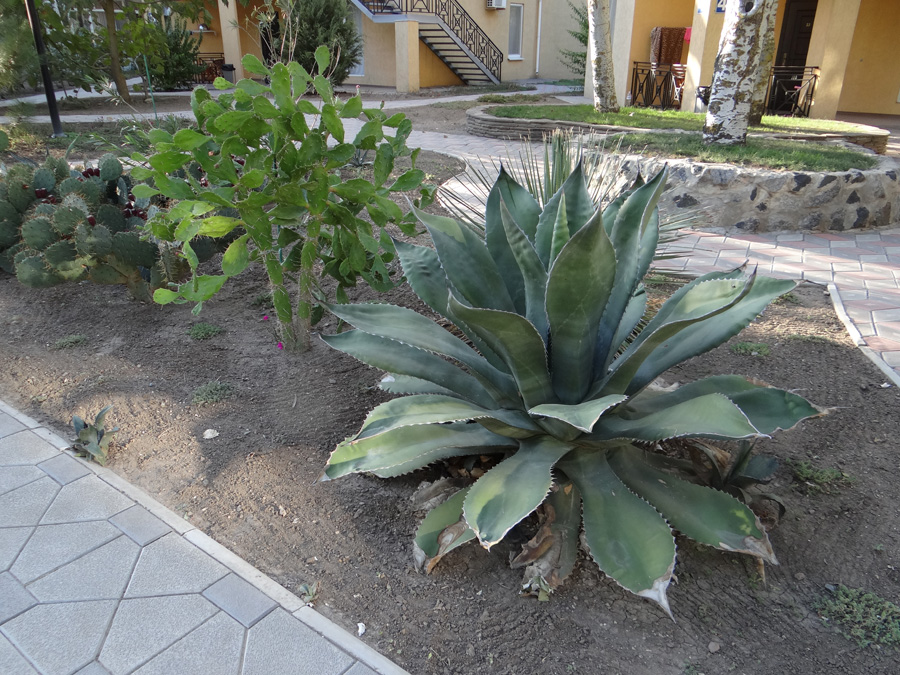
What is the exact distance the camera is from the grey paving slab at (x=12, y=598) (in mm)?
2107

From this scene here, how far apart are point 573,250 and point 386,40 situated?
67.6 ft

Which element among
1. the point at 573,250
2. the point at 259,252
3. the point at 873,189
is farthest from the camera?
the point at 873,189

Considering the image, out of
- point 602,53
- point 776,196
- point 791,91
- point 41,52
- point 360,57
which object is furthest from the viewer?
point 360,57

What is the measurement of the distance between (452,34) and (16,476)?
19.9 m

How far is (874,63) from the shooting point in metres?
14.1

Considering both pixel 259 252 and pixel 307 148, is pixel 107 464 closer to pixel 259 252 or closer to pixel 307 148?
pixel 259 252

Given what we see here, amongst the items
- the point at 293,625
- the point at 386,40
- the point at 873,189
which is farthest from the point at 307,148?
the point at 386,40

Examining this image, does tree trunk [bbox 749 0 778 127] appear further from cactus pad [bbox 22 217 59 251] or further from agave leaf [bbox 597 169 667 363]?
cactus pad [bbox 22 217 59 251]

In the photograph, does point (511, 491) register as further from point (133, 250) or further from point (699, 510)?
point (133, 250)

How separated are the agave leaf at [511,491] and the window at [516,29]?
76.7ft

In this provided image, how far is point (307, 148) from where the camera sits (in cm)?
277

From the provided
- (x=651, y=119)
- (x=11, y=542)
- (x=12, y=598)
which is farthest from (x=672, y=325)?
(x=651, y=119)

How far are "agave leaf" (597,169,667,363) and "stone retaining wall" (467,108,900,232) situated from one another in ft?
13.4

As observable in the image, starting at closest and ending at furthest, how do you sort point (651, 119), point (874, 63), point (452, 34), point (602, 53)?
point (651, 119) < point (602, 53) < point (874, 63) < point (452, 34)
